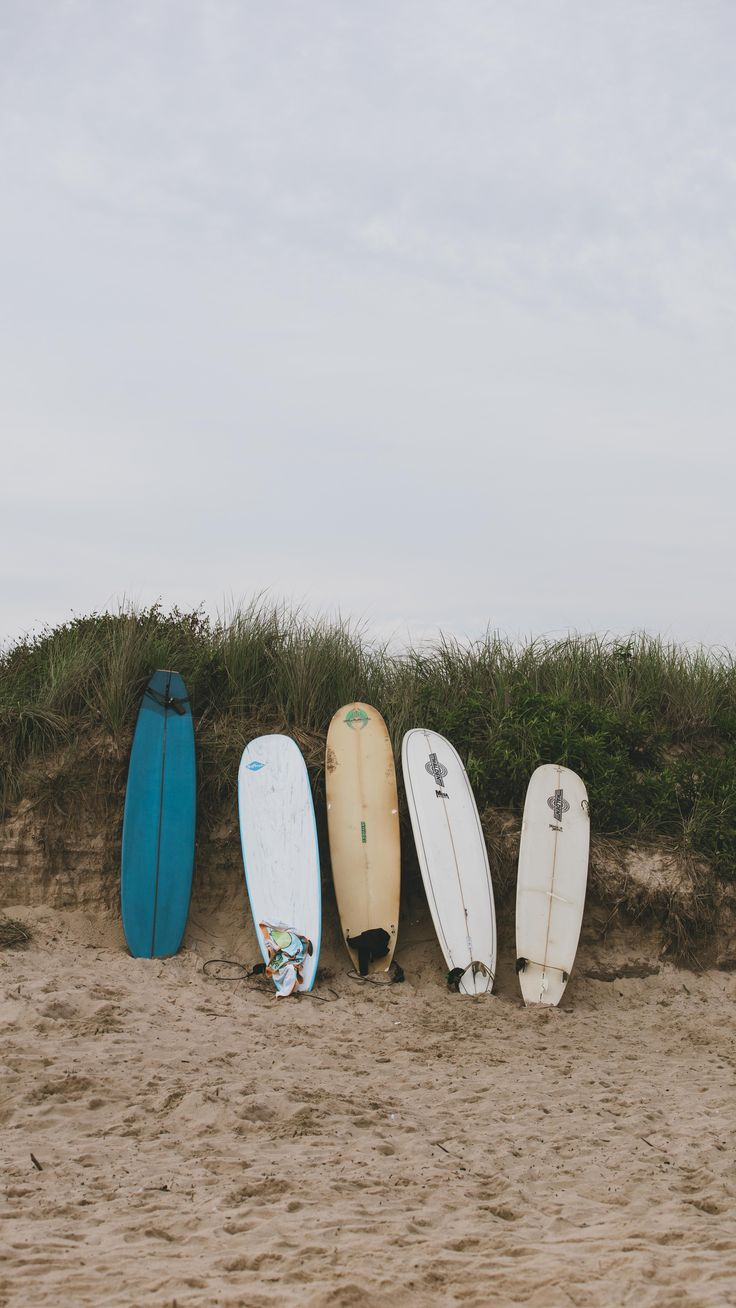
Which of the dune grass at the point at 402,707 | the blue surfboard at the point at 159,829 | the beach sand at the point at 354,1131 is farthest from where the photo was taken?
the dune grass at the point at 402,707

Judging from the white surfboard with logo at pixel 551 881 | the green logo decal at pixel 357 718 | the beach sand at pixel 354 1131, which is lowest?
the beach sand at pixel 354 1131

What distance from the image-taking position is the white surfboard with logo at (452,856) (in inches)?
218

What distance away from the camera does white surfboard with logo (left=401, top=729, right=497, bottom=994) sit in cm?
554

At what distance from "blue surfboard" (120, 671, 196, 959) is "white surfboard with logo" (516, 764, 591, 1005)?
199 centimetres

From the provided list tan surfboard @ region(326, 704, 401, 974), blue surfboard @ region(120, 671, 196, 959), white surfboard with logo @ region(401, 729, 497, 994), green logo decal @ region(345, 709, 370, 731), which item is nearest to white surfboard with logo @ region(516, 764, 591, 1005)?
white surfboard with logo @ region(401, 729, 497, 994)

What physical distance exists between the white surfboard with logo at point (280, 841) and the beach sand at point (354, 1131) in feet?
1.06

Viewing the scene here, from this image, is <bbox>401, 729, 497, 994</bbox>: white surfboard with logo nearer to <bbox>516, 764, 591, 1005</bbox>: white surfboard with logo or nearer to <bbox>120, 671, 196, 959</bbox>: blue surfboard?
<bbox>516, 764, 591, 1005</bbox>: white surfboard with logo

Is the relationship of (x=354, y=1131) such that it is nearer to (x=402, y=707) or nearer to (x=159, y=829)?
(x=159, y=829)

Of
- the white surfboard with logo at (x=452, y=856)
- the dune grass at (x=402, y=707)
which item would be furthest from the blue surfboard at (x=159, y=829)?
the white surfboard with logo at (x=452, y=856)

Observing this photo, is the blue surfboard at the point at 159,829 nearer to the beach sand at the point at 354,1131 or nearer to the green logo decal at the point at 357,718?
the beach sand at the point at 354,1131

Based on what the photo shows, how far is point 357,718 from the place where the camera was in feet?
20.9

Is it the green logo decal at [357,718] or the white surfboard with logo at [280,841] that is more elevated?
the green logo decal at [357,718]

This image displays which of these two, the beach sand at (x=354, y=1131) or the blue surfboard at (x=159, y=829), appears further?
the blue surfboard at (x=159, y=829)

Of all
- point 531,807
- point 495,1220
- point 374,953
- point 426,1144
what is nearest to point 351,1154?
point 426,1144
